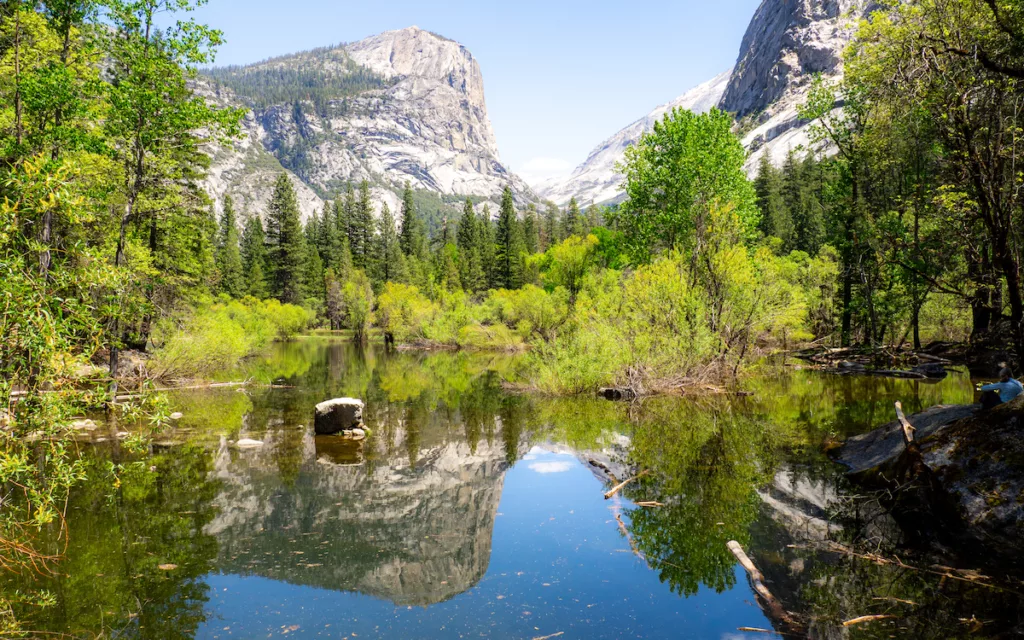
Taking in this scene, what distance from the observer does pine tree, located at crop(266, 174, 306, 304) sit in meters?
77.8

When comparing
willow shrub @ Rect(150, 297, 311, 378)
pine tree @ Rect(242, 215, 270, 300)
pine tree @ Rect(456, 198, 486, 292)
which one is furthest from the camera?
pine tree @ Rect(456, 198, 486, 292)

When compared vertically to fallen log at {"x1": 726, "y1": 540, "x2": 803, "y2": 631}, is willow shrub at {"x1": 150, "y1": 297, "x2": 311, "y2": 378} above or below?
above

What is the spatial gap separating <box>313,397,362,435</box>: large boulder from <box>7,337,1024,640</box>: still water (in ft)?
1.82

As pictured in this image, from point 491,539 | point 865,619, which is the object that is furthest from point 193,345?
point 865,619

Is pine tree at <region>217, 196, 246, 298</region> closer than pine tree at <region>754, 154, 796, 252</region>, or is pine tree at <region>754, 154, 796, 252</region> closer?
pine tree at <region>754, 154, 796, 252</region>

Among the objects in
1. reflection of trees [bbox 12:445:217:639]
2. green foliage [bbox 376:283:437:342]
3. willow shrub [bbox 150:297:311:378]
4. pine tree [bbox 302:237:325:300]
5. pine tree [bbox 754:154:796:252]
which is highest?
pine tree [bbox 754:154:796:252]

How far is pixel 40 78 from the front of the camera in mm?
14578

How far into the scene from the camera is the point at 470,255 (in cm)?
8406

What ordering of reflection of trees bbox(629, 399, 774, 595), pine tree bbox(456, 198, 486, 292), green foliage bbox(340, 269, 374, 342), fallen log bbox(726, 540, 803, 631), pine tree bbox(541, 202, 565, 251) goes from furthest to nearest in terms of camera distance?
pine tree bbox(541, 202, 565, 251)
pine tree bbox(456, 198, 486, 292)
green foliage bbox(340, 269, 374, 342)
reflection of trees bbox(629, 399, 774, 595)
fallen log bbox(726, 540, 803, 631)

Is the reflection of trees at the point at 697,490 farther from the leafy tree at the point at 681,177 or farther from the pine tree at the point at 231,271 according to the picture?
the pine tree at the point at 231,271

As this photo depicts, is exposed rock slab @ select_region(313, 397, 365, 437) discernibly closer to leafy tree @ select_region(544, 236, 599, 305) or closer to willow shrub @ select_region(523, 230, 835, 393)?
willow shrub @ select_region(523, 230, 835, 393)

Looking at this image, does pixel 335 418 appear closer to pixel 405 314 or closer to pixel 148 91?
pixel 148 91

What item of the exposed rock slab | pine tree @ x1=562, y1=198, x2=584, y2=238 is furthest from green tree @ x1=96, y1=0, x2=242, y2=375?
pine tree @ x1=562, y1=198, x2=584, y2=238

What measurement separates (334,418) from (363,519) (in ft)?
22.8
